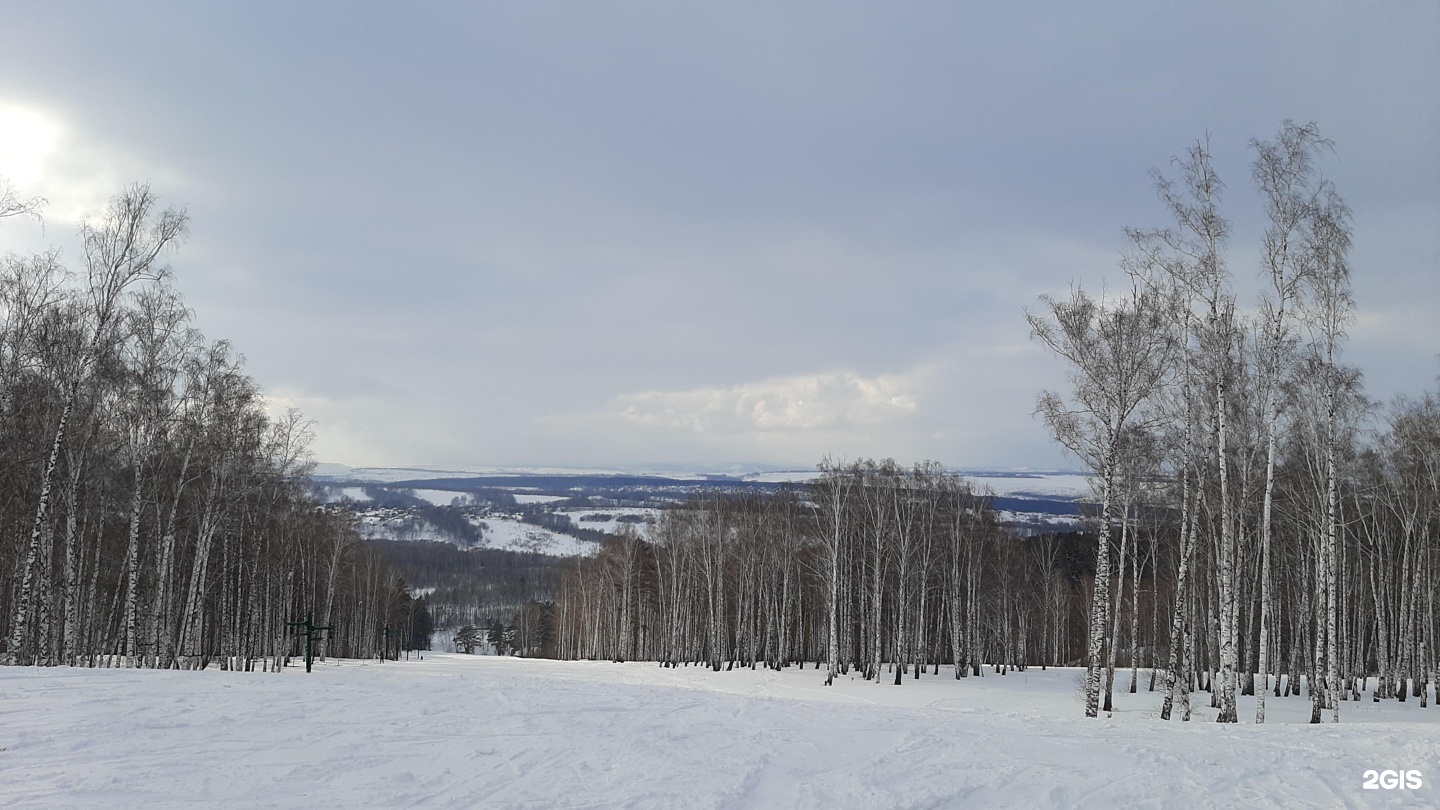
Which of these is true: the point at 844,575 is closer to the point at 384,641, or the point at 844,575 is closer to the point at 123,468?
the point at 123,468

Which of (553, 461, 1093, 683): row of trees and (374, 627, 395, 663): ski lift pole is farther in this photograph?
(374, 627, 395, 663): ski lift pole

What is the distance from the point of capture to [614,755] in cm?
1029

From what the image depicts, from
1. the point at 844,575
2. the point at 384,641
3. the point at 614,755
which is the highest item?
the point at 614,755

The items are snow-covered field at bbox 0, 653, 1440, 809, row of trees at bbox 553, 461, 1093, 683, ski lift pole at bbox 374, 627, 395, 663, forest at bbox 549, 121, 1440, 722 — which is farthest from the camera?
ski lift pole at bbox 374, 627, 395, 663

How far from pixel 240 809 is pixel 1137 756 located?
10303 mm

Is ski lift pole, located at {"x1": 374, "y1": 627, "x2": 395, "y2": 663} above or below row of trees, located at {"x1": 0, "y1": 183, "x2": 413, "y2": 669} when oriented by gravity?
below

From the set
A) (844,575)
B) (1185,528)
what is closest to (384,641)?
(844,575)

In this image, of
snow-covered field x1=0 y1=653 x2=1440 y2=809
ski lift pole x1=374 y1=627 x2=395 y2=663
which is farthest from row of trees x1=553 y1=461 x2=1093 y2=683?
snow-covered field x1=0 y1=653 x2=1440 y2=809

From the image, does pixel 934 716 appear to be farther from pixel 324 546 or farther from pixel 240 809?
pixel 324 546

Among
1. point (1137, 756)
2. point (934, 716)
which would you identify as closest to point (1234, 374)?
point (934, 716)

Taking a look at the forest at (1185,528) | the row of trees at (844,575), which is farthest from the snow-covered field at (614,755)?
the row of trees at (844,575)

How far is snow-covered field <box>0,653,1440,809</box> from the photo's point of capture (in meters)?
8.15

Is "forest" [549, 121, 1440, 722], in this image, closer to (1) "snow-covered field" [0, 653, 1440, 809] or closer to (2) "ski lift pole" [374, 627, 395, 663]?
(1) "snow-covered field" [0, 653, 1440, 809]

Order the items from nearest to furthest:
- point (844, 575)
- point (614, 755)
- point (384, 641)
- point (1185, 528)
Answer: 1. point (614, 755)
2. point (1185, 528)
3. point (844, 575)
4. point (384, 641)
